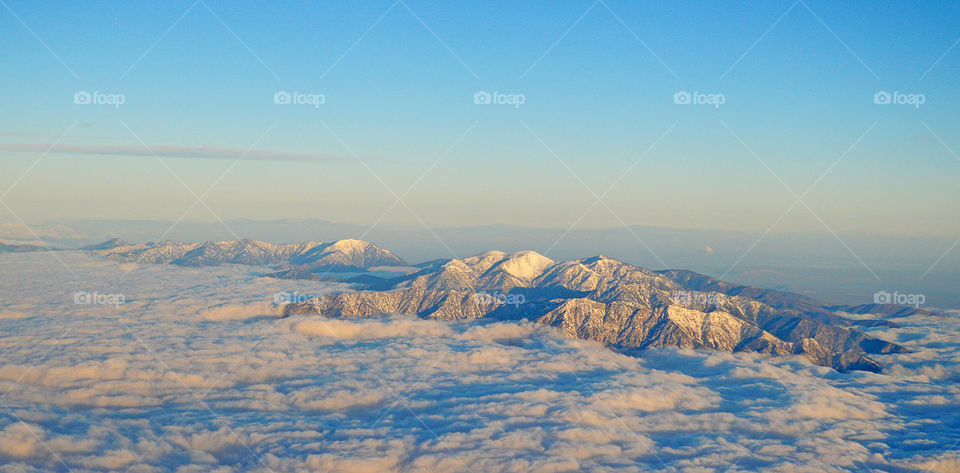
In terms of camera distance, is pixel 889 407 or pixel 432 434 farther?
pixel 889 407

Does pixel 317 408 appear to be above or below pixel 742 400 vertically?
below

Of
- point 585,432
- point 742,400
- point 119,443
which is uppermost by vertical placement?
point 742,400

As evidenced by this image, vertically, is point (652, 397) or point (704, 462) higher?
point (652, 397)

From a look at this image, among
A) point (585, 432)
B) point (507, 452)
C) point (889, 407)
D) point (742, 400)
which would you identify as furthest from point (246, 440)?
point (889, 407)

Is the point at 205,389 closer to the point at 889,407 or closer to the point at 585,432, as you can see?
the point at 585,432

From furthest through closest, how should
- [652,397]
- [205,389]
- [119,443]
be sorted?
1. [652,397]
2. [205,389]
3. [119,443]

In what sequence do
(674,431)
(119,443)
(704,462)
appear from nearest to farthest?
(119,443) < (704,462) < (674,431)

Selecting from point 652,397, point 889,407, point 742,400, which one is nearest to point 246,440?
point 652,397

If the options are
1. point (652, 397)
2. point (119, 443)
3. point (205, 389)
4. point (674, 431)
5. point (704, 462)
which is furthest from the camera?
point (652, 397)

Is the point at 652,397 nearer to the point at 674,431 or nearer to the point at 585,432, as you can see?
the point at 674,431
